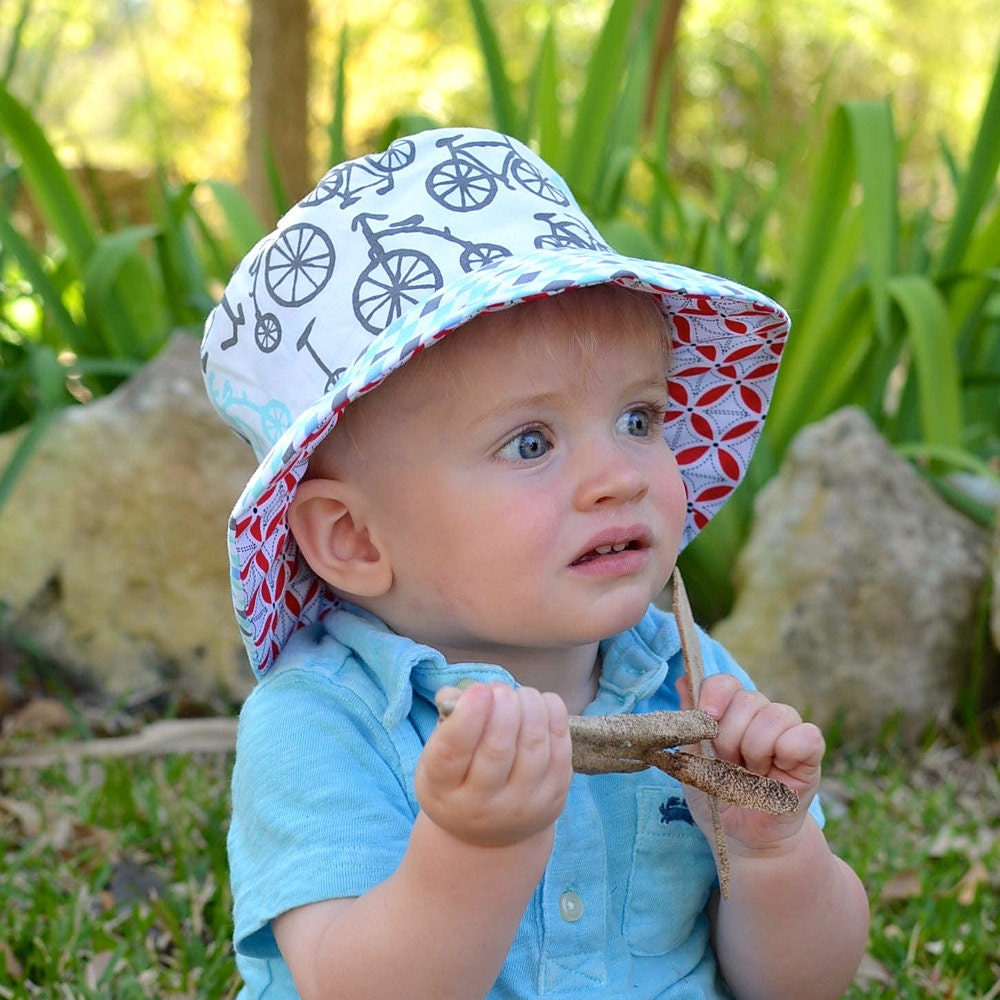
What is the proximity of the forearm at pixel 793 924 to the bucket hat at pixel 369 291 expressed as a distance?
55 cm

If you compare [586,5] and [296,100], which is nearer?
[296,100]

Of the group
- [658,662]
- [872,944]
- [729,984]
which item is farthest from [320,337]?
[872,944]

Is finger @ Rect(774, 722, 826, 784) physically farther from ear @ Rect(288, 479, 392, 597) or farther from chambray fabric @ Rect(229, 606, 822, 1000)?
ear @ Rect(288, 479, 392, 597)

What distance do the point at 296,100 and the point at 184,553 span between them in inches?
246

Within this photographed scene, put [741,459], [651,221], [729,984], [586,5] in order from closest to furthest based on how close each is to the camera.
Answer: [729,984] → [741,459] → [651,221] → [586,5]

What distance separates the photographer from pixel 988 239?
284 cm

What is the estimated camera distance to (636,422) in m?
1.35

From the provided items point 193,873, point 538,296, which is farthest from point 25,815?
point 538,296

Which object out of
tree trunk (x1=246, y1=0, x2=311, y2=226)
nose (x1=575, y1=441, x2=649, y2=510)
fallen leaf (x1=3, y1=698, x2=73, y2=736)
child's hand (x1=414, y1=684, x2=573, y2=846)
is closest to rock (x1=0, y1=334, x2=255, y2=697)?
fallen leaf (x1=3, y1=698, x2=73, y2=736)

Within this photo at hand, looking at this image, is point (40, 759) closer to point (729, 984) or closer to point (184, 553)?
point (184, 553)

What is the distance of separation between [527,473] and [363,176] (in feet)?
1.19

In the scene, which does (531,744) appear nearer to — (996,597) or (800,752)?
(800,752)

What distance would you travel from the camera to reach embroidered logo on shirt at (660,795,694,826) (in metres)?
1.40

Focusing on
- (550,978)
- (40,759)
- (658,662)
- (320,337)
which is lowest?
(40,759)
